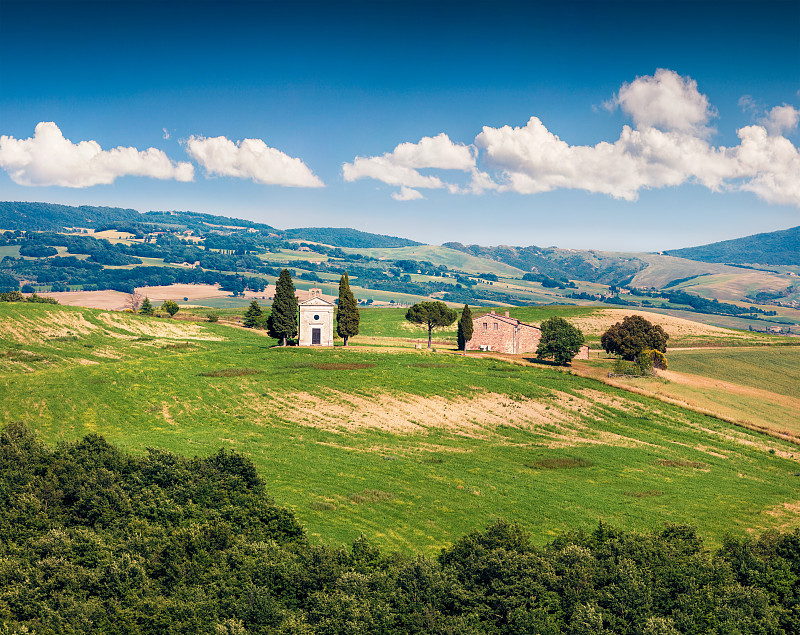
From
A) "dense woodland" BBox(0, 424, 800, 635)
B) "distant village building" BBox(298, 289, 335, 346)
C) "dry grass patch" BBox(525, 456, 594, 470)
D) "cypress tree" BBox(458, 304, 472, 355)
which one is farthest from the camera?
"cypress tree" BBox(458, 304, 472, 355)

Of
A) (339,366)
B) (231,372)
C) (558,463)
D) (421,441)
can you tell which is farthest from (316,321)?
(558,463)

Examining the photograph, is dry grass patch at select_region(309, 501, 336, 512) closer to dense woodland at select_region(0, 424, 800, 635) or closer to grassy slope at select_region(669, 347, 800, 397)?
dense woodland at select_region(0, 424, 800, 635)

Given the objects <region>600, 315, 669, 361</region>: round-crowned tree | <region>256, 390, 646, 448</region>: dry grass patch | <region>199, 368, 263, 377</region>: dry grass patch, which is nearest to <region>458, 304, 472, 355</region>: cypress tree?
<region>600, 315, 669, 361</region>: round-crowned tree

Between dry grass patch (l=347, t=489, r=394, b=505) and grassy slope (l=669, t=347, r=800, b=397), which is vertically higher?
grassy slope (l=669, t=347, r=800, b=397)

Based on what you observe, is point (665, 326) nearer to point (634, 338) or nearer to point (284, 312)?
point (634, 338)

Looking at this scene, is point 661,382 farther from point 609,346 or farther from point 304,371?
point 304,371

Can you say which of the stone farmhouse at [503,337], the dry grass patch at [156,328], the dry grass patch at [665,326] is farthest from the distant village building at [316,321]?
the dry grass patch at [665,326]

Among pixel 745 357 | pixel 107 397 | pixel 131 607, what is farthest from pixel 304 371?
pixel 745 357
